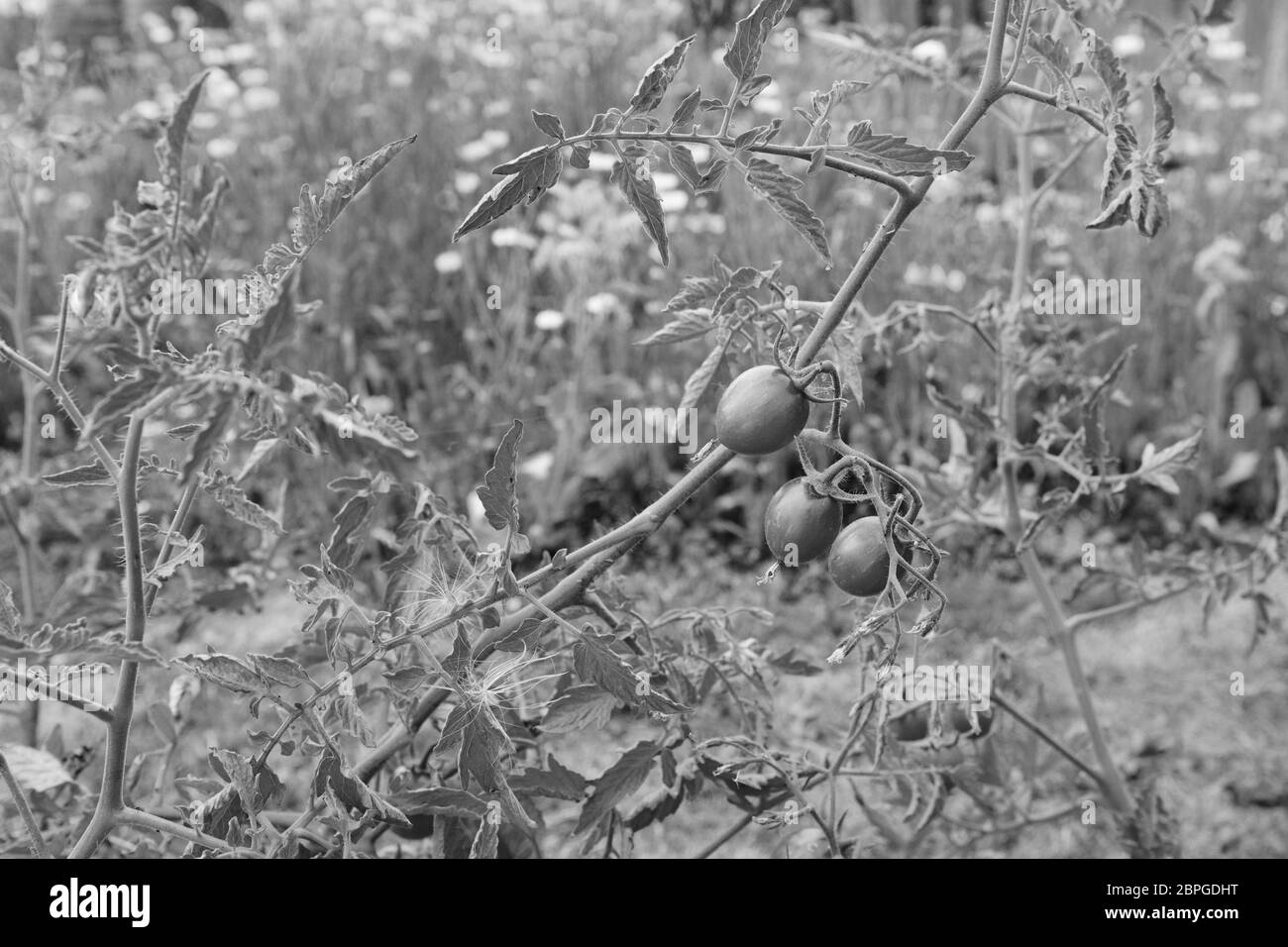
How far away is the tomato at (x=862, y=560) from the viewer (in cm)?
87

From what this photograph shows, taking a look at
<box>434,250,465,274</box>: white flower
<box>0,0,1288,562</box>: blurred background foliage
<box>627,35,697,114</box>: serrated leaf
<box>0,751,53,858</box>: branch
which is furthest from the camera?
<box>434,250,465,274</box>: white flower

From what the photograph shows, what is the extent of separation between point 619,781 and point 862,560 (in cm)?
33

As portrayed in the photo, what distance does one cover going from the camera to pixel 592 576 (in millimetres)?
973

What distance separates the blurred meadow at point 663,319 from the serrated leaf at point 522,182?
947 mm

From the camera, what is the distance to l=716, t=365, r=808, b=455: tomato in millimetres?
841

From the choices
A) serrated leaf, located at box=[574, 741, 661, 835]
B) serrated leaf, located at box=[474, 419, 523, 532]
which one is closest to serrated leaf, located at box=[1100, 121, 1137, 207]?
serrated leaf, located at box=[474, 419, 523, 532]

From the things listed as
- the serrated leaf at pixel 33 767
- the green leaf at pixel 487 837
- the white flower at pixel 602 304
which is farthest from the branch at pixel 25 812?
the white flower at pixel 602 304

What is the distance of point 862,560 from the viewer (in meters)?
0.88

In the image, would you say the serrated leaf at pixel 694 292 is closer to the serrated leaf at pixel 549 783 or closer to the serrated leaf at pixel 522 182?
the serrated leaf at pixel 522 182

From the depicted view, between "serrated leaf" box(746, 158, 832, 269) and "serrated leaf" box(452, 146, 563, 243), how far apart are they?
129mm

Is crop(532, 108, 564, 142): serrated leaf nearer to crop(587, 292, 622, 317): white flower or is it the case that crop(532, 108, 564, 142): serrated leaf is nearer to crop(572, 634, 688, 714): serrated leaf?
crop(572, 634, 688, 714): serrated leaf

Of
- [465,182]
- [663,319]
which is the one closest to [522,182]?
[663,319]
